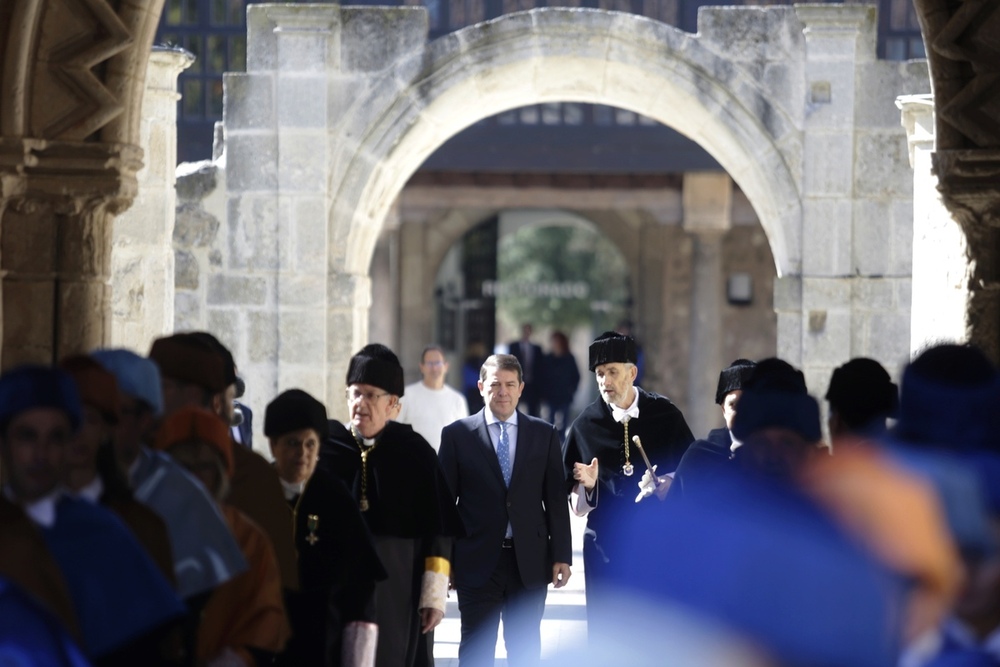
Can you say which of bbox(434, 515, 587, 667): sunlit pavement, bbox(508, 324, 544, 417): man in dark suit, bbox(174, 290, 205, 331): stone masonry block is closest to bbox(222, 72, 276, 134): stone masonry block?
bbox(174, 290, 205, 331): stone masonry block

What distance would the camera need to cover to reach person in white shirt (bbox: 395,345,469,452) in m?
10.0

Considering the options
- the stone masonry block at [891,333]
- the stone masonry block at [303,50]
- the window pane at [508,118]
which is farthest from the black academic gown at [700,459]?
the window pane at [508,118]

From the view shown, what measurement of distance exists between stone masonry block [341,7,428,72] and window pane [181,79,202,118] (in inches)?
211

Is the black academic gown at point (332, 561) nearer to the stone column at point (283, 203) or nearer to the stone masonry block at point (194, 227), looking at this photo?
the stone column at point (283, 203)

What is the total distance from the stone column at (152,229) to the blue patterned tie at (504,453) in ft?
7.84

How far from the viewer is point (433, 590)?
19.6ft

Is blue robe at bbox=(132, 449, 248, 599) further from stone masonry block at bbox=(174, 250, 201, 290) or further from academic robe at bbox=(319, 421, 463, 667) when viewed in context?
stone masonry block at bbox=(174, 250, 201, 290)

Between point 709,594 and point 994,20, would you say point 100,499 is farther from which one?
point 994,20

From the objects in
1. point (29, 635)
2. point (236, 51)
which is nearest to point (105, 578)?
point (29, 635)

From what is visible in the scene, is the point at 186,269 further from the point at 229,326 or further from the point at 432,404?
the point at 432,404

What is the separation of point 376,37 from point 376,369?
4881 mm

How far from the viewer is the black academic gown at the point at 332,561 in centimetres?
503

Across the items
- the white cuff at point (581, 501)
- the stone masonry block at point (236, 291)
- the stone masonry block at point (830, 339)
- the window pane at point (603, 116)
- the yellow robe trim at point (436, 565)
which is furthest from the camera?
the window pane at point (603, 116)

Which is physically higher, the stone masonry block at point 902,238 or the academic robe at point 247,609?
the stone masonry block at point 902,238
